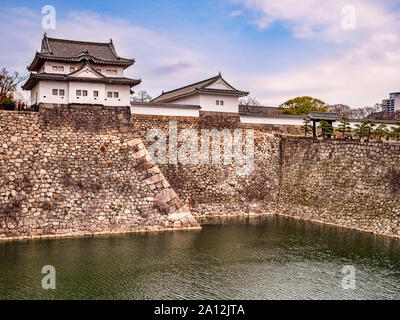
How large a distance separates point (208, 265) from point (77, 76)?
11410mm

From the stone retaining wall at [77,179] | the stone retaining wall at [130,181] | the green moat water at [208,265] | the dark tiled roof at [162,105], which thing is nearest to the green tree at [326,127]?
the stone retaining wall at [130,181]

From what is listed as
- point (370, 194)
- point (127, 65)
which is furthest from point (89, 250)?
point (370, 194)

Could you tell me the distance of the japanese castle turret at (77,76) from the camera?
2180 centimetres

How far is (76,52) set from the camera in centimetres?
2347

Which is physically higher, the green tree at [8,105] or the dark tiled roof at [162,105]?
the dark tiled roof at [162,105]

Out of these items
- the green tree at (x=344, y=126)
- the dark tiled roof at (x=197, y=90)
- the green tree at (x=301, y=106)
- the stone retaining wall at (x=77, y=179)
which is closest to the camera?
the stone retaining wall at (x=77, y=179)

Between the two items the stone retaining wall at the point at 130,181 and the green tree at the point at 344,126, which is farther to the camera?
the green tree at the point at 344,126

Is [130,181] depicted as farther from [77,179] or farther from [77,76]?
[77,76]

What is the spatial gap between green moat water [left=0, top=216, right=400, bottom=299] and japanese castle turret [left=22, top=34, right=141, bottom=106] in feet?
23.5

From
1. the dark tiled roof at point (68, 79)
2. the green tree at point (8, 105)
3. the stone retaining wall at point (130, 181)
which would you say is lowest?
the stone retaining wall at point (130, 181)

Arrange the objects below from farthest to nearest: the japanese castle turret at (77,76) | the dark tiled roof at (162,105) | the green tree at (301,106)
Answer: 1. the green tree at (301,106)
2. the dark tiled roof at (162,105)
3. the japanese castle turret at (77,76)

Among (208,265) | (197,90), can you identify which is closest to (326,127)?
(197,90)

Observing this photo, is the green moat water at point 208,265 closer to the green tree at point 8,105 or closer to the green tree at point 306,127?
the green tree at point 8,105
